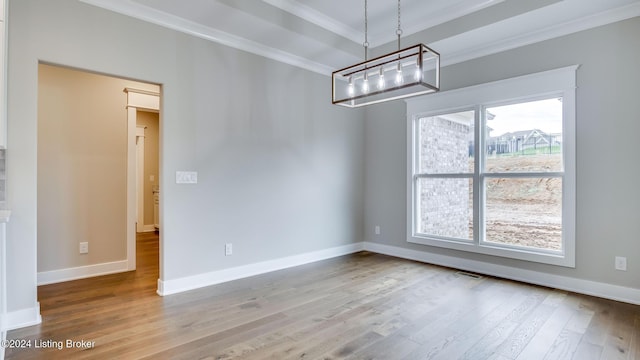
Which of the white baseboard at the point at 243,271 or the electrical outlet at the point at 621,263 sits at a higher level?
the electrical outlet at the point at 621,263

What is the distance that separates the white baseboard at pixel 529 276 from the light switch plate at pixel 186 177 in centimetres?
302

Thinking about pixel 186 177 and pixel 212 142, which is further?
pixel 212 142

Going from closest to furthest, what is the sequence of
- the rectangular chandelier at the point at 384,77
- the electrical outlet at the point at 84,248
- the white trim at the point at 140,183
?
the rectangular chandelier at the point at 384,77, the electrical outlet at the point at 84,248, the white trim at the point at 140,183

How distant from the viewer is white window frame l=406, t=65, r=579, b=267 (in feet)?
11.2

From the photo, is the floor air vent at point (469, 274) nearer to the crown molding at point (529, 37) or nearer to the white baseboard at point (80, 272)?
A: the crown molding at point (529, 37)

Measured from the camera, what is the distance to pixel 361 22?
3.96 m

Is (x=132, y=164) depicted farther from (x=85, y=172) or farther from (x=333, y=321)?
(x=333, y=321)

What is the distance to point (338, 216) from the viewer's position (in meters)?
4.98

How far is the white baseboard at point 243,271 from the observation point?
10.8ft

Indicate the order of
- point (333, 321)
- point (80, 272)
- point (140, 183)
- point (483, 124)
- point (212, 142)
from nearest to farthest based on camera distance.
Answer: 1. point (333, 321)
2. point (212, 142)
3. point (80, 272)
4. point (483, 124)
5. point (140, 183)

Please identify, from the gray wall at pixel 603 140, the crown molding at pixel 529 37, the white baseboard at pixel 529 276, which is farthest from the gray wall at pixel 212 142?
the gray wall at pixel 603 140

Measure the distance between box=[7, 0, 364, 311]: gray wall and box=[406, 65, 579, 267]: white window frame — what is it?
919 mm

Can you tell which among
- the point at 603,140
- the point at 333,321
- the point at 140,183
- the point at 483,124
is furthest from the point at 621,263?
the point at 140,183

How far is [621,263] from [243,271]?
12.7 ft
